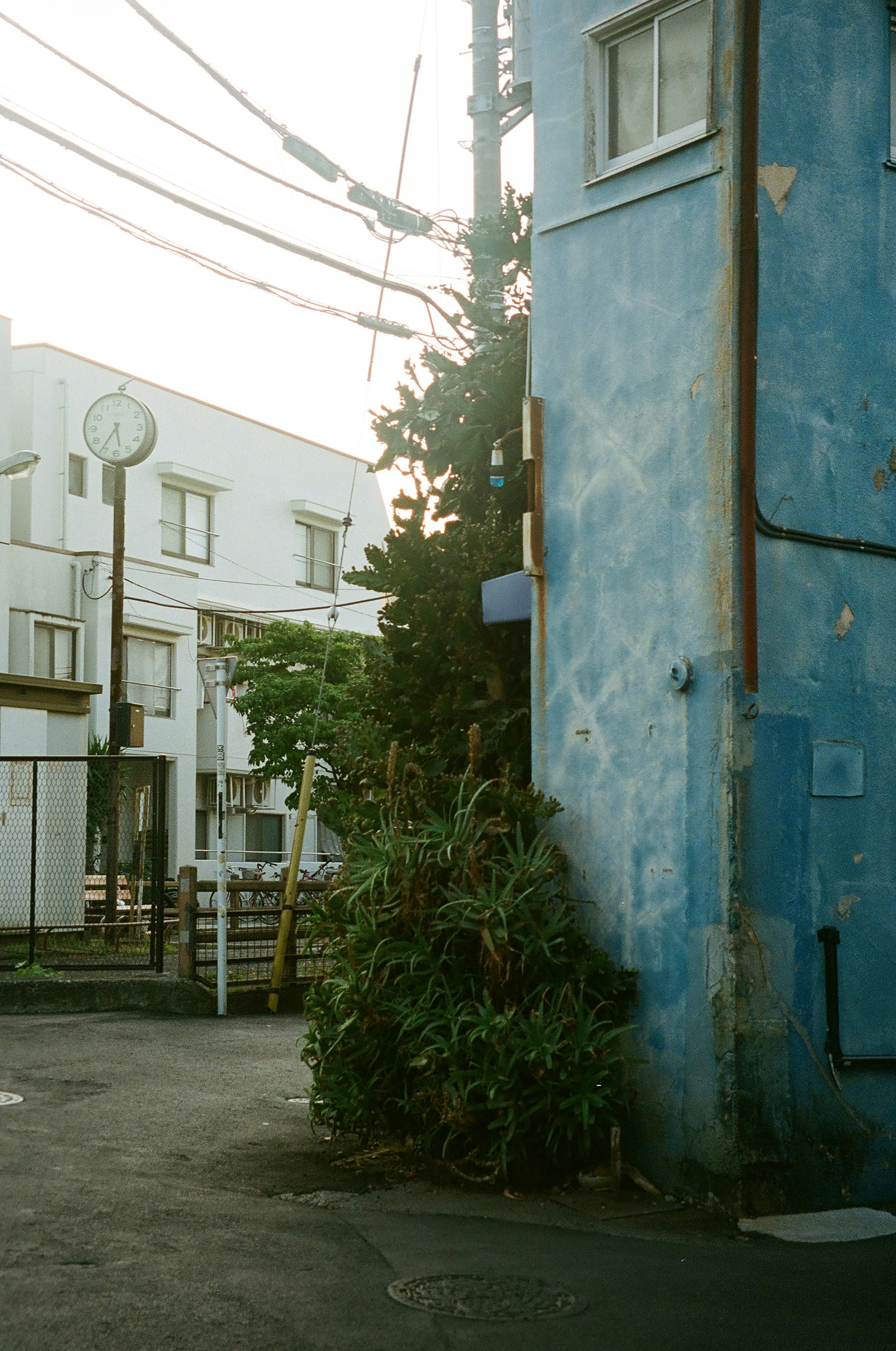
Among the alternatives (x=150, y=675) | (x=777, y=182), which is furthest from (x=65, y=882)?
(x=150, y=675)

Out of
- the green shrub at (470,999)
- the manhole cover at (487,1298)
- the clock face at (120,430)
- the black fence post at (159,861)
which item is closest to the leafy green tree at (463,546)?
the green shrub at (470,999)

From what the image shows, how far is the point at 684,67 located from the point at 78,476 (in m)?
32.8

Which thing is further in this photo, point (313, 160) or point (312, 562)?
point (312, 562)

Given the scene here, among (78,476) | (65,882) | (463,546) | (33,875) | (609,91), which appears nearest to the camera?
(609,91)

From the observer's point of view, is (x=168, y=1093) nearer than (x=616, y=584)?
No

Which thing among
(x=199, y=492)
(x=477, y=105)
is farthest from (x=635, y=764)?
(x=199, y=492)

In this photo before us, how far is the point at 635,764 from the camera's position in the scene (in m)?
7.80

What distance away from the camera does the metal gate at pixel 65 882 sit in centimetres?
1522

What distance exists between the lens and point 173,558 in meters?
41.1

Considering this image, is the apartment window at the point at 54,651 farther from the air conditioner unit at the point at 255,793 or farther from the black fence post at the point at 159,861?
the black fence post at the point at 159,861

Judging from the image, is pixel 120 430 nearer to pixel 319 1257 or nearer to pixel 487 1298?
pixel 319 1257

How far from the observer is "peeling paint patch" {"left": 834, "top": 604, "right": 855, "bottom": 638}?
770 centimetres

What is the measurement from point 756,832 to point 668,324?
2.82 metres

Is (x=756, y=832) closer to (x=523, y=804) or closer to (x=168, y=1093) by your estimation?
(x=523, y=804)
